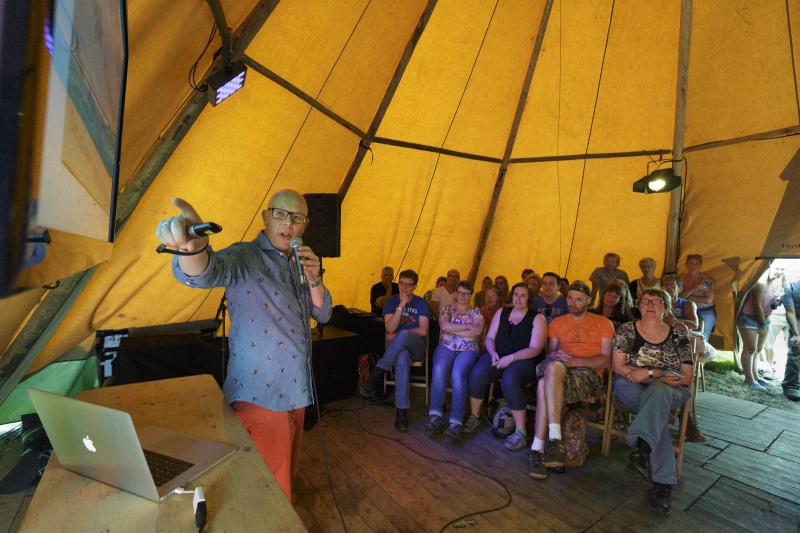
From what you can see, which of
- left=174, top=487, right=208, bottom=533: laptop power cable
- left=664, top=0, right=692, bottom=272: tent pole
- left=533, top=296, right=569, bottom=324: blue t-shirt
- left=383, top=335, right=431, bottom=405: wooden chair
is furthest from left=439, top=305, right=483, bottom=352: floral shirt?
left=664, top=0, right=692, bottom=272: tent pole

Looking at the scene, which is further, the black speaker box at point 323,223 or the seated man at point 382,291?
the seated man at point 382,291

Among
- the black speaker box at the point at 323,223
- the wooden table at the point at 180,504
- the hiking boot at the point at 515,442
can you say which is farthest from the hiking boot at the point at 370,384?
the wooden table at the point at 180,504

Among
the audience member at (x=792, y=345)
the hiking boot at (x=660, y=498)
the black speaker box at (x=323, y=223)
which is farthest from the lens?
→ the audience member at (x=792, y=345)

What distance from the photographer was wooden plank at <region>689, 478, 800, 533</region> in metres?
2.30

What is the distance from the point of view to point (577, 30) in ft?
15.0

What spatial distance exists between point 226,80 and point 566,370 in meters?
Result: 3.20

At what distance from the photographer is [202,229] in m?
1.07

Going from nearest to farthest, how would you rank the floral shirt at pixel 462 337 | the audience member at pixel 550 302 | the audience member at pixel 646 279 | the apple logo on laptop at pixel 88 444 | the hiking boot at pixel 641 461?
the apple logo on laptop at pixel 88 444, the hiking boot at pixel 641 461, the floral shirt at pixel 462 337, the audience member at pixel 550 302, the audience member at pixel 646 279

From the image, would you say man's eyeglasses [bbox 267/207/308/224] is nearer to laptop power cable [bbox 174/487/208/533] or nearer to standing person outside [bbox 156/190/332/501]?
standing person outside [bbox 156/190/332/501]

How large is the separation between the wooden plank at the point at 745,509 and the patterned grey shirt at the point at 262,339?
8.43 ft

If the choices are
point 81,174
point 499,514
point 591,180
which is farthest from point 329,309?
point 591,180

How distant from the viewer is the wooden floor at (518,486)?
7.52ft

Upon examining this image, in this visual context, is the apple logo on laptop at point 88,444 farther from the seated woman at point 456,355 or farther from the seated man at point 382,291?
the seated man at point 382,291

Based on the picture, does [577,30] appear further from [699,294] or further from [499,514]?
[499,514]
